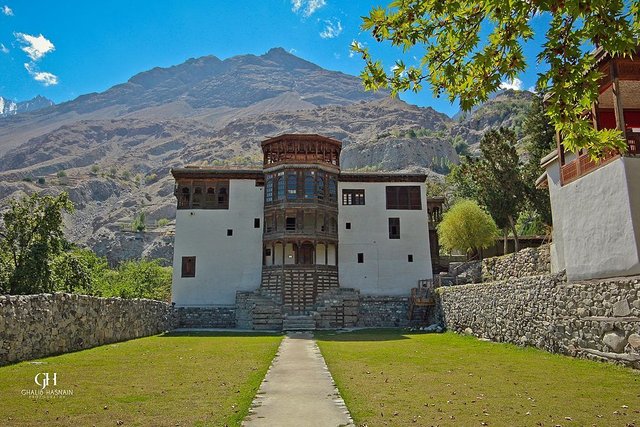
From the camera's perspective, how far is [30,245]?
23734 mm

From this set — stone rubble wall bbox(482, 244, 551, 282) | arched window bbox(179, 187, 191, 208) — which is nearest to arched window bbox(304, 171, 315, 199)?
arched window bbox(179, 187, 191, 208)

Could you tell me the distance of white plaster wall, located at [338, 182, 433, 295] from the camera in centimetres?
3381

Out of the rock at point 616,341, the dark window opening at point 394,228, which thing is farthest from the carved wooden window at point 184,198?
the rock at point 616,341

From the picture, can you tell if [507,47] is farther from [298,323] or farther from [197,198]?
[197,198]

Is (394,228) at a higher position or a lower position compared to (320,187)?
lower

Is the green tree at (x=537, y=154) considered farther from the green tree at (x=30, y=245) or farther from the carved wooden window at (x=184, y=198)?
the green tree at (x=30, y=245)

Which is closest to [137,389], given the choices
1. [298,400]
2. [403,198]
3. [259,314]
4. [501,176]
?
[298,400]

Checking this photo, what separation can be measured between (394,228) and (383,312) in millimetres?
6491

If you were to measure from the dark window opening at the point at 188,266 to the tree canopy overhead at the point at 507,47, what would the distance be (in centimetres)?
2999

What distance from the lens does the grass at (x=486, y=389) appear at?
6.61 meters

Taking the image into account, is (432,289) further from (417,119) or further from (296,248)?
(417,119)

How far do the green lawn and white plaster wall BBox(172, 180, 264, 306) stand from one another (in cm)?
1855

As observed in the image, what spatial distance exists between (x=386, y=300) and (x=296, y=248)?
24.7 feet

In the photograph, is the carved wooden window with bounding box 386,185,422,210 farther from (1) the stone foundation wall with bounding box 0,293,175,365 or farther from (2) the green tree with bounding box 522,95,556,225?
(1) the stone foundation wall with bounding box 0,293,175,365
